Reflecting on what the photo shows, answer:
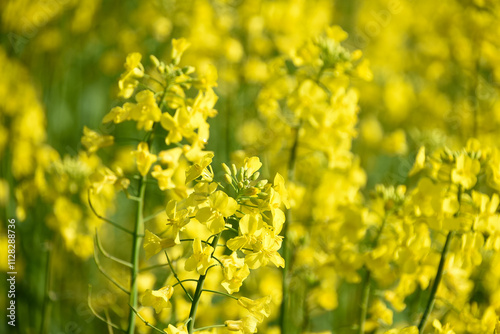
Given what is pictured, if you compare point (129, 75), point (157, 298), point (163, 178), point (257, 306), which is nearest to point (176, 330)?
point (157, 298)

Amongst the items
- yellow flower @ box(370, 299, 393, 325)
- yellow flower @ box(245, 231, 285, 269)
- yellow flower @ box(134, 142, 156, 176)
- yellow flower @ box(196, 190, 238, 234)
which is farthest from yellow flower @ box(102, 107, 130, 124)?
yellow flower @ box(370, 299, 393, 325)

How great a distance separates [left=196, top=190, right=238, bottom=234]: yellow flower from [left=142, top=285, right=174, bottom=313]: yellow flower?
26cm

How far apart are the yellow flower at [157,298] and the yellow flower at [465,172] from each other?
1026mm

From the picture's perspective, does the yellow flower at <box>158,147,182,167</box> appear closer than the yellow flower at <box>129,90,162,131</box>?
No

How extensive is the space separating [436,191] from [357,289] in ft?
5.13

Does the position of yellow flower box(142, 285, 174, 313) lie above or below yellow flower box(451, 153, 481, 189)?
below

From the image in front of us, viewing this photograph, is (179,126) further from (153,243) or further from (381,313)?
(381,313)

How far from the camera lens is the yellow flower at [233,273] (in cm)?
145

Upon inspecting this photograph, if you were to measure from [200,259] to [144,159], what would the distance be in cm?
50

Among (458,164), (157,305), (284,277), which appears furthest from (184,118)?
(458,164)

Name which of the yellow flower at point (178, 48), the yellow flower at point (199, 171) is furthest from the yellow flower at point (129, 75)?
the yellow flower at point (199, 171)

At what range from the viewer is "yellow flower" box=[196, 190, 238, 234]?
1.40 m

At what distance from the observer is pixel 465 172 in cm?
178

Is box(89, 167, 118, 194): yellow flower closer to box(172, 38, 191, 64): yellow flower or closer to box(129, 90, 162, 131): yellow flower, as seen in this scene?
box(129, 90, 162, 131): yellow flower
